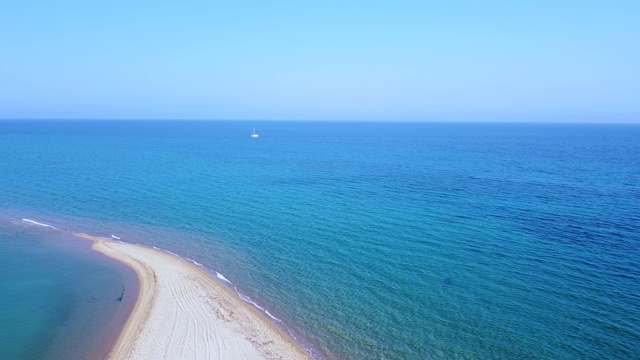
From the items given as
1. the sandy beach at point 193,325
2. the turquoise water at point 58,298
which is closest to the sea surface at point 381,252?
the turquoise water at point 58,298

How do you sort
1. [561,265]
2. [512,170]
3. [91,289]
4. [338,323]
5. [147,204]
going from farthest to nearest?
1. [512,170]
2. [147,204]
3. [561,265]
4. [91,289]
5. [338,323]

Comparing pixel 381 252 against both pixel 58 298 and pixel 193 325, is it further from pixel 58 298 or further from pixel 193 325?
pixel 58 298

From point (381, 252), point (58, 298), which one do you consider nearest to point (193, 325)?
point (58, 298)

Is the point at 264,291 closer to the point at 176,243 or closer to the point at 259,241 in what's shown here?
the point at 259,241

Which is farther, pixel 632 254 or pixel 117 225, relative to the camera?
pixel 117 225

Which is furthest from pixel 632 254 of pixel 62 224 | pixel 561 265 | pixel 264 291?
pixel 62 224

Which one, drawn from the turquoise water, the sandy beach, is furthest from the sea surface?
the sandy beach
